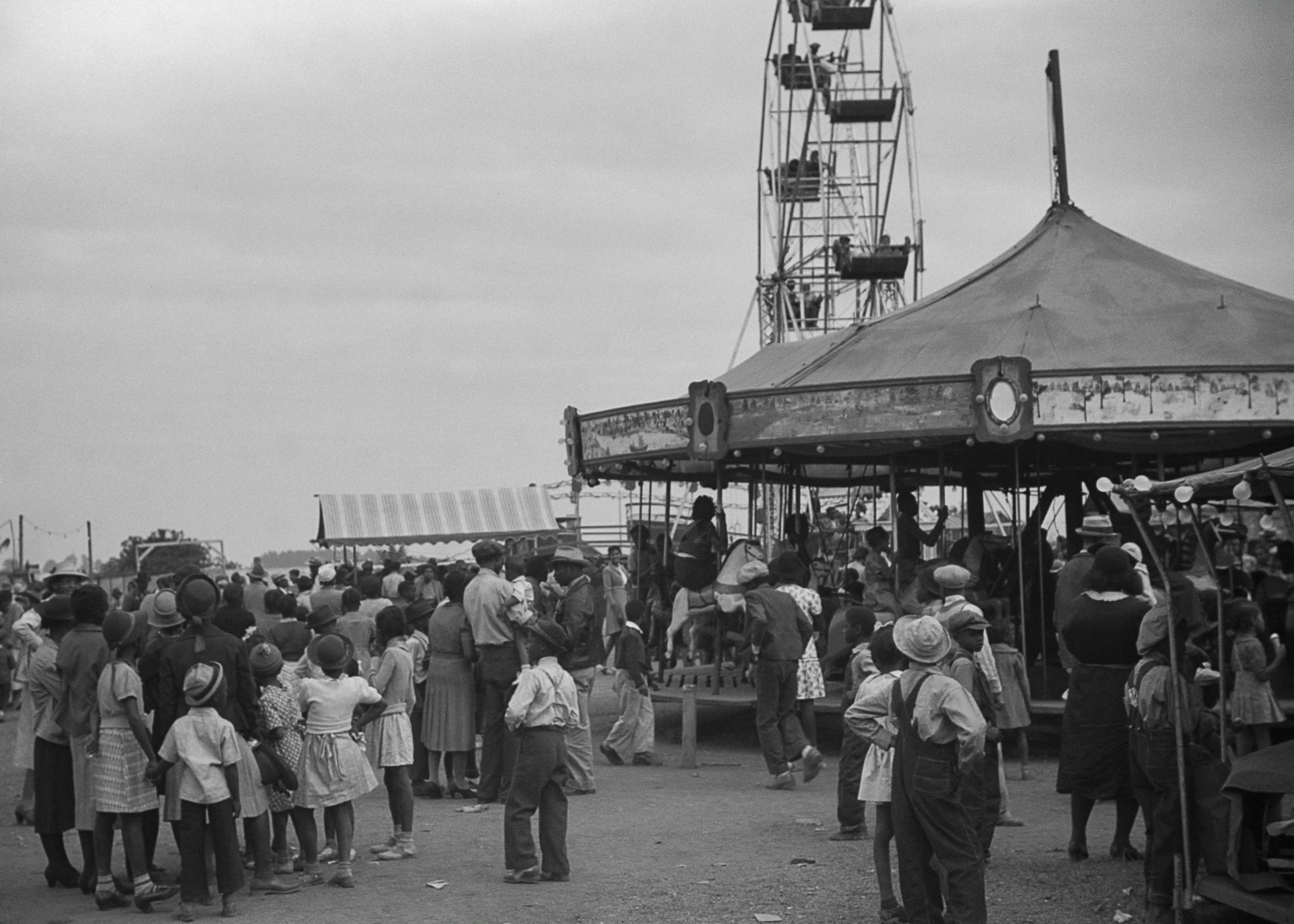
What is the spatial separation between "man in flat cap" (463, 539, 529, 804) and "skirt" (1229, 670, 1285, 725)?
473 cm

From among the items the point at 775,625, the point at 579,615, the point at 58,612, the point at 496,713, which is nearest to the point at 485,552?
the point at 579,615

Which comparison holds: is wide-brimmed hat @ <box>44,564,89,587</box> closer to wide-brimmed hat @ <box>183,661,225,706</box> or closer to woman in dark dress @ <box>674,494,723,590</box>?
wide-brimmed hat @ <box>183,661,225,706</box>

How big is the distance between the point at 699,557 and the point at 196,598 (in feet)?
28.4

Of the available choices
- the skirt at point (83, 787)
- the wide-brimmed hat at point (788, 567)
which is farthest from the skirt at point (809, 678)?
the skirt at point (83, 787)

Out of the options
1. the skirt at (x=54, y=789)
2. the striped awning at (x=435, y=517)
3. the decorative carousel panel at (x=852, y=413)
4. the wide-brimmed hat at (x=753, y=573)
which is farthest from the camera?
the striped awning at (x=435, y=517)

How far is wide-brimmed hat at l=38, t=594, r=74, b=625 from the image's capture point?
8.56m

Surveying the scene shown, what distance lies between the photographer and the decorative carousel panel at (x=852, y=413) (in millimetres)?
14086

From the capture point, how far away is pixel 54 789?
27.9 ft

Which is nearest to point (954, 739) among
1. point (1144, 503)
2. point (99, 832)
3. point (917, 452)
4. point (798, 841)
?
point (1144, 503)

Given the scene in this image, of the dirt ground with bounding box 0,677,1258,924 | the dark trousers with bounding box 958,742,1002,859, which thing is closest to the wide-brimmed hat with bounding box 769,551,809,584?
the dirt ground with bounding box 0,677,1258,924

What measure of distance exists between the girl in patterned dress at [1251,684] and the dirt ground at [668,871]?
101cm

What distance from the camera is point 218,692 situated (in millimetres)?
7559

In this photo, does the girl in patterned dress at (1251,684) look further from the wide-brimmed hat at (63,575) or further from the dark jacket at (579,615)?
the wide-brimmed hat at (63,575)

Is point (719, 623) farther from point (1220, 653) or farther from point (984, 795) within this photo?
point (1220, 653)
